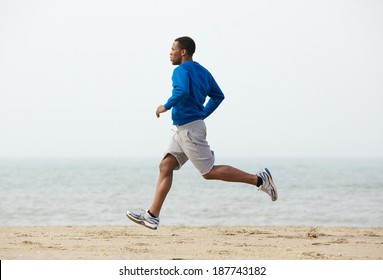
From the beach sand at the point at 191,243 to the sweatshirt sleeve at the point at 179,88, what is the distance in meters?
1.39

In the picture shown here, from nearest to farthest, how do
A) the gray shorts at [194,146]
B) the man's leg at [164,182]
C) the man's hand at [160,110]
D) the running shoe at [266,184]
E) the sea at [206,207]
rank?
1. the man's hand at [160,110]
2. the gray shorts at [194,146]
3. the man's leg at [164,182]
4. the running shoe at [266,184]
5. the sea at [206,207]

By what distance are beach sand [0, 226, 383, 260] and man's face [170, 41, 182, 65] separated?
1.84m

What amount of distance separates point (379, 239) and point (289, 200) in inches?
562

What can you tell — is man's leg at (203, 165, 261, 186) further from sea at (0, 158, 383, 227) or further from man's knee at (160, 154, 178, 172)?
sea at (0, 158, 383, 227)

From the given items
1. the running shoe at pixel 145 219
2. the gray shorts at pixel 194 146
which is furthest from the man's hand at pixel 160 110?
the running shoe at pixel 145 219

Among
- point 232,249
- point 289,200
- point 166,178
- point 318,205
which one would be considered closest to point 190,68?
point 166,178

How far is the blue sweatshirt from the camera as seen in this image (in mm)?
6391

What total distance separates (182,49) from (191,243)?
1959 millimetres

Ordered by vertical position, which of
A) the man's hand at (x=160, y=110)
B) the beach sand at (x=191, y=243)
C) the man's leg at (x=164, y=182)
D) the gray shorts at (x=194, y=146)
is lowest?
the beach sand at (x=191, y=243)

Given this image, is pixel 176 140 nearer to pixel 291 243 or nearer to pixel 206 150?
pixel 206 150

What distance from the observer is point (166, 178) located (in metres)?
6.75

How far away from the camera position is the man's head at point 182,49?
22.0ft

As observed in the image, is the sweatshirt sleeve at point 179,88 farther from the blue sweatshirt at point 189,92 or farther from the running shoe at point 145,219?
the running shoe at point 145,219

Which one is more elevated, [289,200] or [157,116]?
[157,116]
